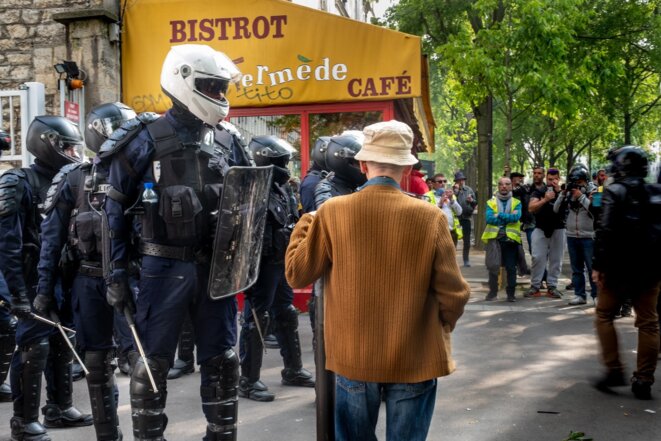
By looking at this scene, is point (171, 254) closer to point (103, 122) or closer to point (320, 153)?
point (103, 122)

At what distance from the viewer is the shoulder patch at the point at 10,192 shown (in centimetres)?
482

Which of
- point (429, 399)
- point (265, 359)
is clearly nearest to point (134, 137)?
point (429, 399)

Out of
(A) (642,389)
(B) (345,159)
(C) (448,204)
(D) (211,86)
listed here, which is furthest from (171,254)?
(C) (448,204)

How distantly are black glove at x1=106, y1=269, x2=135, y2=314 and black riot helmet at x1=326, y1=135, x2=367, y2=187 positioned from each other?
2.25m

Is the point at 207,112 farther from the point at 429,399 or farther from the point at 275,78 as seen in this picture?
the point at 275,78

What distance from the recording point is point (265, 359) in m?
7.32

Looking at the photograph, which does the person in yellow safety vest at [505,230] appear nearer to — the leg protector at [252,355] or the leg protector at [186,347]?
the leg protector at [186,347]

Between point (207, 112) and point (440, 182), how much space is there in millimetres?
11964

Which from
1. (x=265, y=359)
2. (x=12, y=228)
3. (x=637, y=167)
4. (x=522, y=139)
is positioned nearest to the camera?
(x=12, y=228)

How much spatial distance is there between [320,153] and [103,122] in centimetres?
212

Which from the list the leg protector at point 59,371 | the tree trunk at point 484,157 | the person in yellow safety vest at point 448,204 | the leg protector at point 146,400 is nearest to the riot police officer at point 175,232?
the leg protector at point 146,400

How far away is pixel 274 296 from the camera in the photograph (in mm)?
6289

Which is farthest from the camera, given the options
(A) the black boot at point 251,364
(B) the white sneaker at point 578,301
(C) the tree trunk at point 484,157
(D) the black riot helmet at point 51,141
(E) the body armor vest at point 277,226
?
(C) the tree trunk at point 484,157

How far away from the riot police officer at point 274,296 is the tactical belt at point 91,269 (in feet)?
5.21
